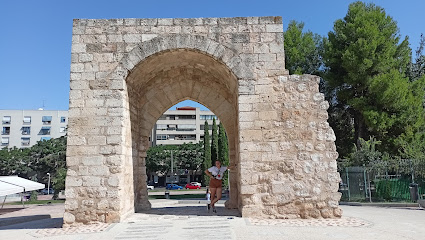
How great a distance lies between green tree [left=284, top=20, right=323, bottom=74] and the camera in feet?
63.6

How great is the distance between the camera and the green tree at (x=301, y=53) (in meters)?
19.4

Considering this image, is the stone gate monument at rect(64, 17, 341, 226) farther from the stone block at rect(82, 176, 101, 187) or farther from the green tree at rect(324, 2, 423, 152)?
the green tree at rect(324, 2, 423, 152)

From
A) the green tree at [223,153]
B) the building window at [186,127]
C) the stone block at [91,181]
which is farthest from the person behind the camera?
the building window at [186,127]

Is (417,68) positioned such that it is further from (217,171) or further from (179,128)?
(179,128)

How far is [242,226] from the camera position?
506cm

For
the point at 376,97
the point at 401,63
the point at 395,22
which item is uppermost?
the point at 395,22

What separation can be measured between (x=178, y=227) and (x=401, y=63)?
53.2 ft

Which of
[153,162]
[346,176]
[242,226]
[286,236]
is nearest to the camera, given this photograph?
[286,236]

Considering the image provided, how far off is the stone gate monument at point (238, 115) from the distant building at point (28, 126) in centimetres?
4575

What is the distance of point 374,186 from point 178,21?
33.6 feet

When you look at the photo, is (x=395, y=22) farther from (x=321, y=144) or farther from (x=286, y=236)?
(x=286, y=236)

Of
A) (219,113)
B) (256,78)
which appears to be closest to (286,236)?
(256,78)

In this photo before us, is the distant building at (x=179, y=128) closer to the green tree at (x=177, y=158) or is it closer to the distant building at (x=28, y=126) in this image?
the green tree at (x=177, y=158)

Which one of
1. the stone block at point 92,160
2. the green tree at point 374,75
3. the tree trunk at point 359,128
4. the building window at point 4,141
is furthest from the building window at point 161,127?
the stone block at point 92,160
